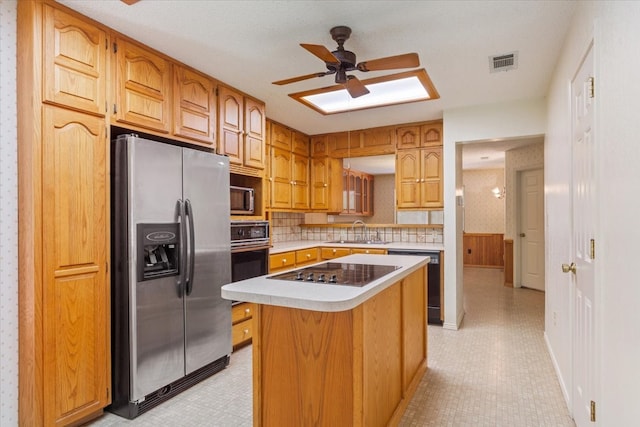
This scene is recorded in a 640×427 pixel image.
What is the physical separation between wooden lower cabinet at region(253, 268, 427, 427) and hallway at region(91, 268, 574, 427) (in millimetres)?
113

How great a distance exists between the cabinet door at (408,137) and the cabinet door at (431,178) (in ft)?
0.53

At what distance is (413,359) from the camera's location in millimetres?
2643

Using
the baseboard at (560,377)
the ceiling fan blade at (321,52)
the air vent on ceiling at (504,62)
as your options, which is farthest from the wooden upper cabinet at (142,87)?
the baseboard at (560,377)

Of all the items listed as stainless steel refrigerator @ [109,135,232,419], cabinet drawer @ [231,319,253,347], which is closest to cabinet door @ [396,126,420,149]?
stainless steel refrigerator @ [109,135,232,419]

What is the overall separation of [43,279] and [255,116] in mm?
2337

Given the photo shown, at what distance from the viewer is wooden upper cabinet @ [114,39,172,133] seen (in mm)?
2367

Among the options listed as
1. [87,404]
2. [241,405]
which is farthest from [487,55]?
[87,404]

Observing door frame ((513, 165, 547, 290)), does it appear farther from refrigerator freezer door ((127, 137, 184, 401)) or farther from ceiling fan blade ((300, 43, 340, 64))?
refrigerator freezer door ((127, 137, 184, 401))

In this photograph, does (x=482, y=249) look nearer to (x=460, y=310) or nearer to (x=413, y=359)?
(x=460, y=310)

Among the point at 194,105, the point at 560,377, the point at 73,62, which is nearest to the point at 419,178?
the point at 560,377

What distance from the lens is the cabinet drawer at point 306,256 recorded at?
4.36m

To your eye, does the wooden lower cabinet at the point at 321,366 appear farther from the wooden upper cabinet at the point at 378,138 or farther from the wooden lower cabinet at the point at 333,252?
the wooden upper cabinet at the point at 378,138

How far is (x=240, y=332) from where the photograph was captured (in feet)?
11.0

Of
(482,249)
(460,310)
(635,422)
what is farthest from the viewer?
(482,249)
